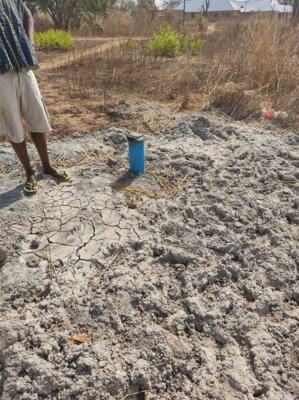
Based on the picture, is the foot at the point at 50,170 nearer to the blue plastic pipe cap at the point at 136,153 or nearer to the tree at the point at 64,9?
the blue plastic pipe cap at the point at 136,153

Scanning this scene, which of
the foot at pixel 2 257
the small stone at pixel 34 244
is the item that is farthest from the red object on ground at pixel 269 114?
the foot at pixel 2 257

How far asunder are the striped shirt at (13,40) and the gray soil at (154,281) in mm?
792

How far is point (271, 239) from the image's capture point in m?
1.99

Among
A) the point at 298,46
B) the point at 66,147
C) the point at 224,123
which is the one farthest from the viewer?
the point at 298,46

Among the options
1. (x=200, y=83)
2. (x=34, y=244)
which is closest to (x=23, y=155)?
(x=34, y=244)

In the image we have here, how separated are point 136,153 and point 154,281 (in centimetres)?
108

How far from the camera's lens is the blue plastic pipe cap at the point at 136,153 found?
2377 millimetres

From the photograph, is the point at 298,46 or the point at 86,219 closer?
the point at 86,219

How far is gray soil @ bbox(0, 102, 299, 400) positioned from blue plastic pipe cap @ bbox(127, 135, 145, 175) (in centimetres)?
8

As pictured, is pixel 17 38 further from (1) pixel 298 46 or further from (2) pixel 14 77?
(1) pixel 298 46

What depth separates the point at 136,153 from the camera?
244 cm

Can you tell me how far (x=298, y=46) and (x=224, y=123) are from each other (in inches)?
73.7


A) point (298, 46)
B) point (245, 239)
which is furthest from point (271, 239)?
point (298, 46)

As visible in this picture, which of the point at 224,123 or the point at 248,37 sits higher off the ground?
the point at 248,37
